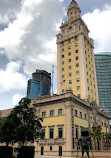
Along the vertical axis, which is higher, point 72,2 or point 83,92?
point 72,2

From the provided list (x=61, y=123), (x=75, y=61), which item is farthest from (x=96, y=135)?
(x=75, y=61)

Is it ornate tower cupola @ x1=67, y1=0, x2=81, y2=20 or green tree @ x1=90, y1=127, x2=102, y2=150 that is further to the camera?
ornate tower cupola @ x1=67, y1=0, x2=81, y2=20

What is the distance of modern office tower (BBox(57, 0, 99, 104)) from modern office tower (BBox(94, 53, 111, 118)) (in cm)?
5920

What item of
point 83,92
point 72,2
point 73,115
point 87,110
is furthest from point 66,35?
point 73,115

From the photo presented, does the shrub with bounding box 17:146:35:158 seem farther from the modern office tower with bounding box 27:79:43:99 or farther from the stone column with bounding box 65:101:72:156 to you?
the modern office tower with bounding box 27:79:43:99

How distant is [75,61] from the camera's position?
6228cm

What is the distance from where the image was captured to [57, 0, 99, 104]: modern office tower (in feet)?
192

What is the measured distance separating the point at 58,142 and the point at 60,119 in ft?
18.9

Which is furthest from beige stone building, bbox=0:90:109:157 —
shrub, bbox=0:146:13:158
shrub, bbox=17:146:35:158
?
shrub, bbox=17:146:35:158

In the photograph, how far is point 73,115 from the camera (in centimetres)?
4372

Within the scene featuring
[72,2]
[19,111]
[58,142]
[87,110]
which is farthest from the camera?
[72,2]

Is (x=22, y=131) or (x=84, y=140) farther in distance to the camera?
(x=22, y=131)

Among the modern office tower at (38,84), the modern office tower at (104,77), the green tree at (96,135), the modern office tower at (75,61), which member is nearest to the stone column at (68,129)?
the green tree at (96,135)

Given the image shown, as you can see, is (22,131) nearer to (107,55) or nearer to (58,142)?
(58,142)
